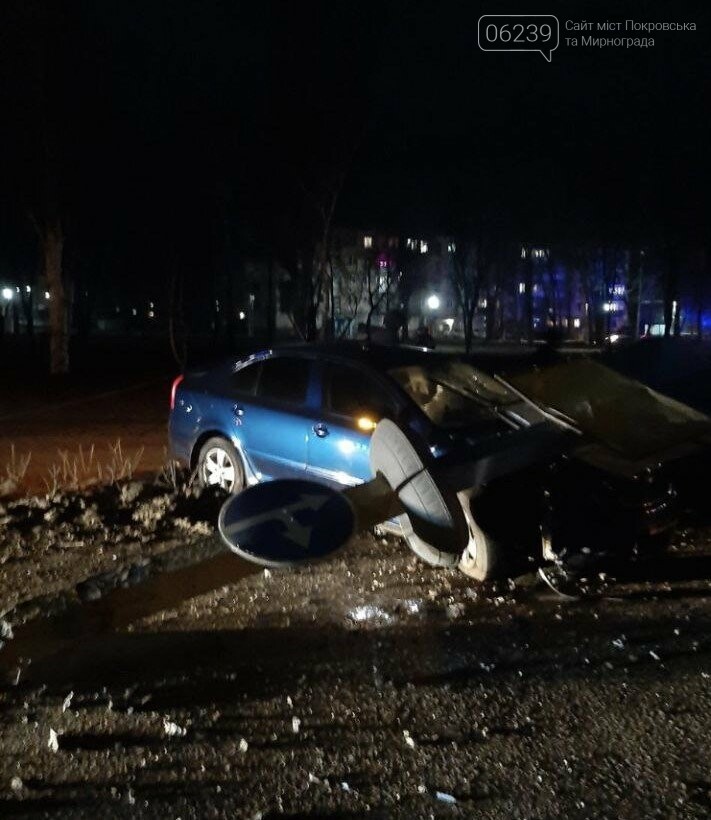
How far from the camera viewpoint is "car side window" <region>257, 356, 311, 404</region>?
7832mm

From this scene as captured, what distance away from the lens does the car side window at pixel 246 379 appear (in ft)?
27.4

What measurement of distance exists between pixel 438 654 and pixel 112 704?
171 centimetres

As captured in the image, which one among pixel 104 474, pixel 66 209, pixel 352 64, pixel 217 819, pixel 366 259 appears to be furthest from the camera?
pixel 366 259

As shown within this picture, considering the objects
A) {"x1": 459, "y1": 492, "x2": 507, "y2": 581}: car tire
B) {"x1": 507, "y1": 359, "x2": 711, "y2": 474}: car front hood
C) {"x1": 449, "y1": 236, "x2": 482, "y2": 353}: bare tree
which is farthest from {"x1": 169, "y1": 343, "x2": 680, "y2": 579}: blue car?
{"x1": 449, "y1": 236, "x2": 482, "y2": 353}: bare tree

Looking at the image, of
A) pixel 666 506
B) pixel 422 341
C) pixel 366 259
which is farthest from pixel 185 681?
pixel 366 259

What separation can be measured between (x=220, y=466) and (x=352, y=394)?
1.81m

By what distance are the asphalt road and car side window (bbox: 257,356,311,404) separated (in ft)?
6.99

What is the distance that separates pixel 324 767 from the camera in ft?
12.6

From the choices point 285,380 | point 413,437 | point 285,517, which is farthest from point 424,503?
point 285,380

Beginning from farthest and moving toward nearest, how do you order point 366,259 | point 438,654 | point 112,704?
point 366,259 < point 438,654 < point 112,704

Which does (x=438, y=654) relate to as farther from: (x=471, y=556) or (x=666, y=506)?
(x=666, y=506)

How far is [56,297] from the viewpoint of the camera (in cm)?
2641

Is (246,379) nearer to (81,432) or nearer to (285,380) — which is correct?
(285,380)

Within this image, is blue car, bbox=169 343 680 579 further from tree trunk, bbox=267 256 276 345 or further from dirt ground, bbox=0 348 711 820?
tree trunk, bbox=267 256 276 345
